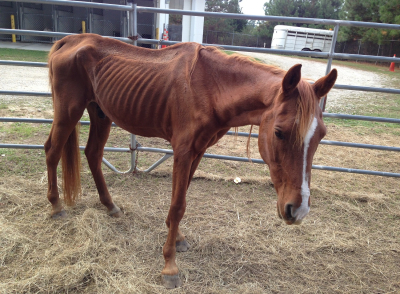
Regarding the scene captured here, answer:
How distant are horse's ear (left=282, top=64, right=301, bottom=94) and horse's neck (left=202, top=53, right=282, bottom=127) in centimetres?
13

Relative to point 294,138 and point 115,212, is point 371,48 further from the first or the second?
point 294,138

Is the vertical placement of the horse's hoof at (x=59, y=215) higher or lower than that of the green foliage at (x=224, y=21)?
lower

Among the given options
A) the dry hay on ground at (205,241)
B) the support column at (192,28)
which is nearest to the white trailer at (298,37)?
the support column at (192,28)

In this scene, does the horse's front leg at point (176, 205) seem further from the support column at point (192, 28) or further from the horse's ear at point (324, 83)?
the support column at point (192, 28)

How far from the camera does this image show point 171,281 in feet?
6.89

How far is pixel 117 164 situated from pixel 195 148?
225cm

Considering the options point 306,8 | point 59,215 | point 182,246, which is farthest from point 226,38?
point 182,246

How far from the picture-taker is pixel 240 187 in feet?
12.1

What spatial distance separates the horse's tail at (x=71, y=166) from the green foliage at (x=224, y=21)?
3143 centimetres

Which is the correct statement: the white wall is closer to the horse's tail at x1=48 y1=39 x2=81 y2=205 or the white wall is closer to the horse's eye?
the horse's tail at x1=48 y1=39 x2=81 y2=205

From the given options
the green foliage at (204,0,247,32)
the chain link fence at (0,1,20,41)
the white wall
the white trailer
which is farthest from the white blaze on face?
the green foliage at (204,0,247,32)

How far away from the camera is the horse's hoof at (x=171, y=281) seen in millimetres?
2082

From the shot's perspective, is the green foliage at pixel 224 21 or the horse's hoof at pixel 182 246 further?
the green foliage at pixel 224 21

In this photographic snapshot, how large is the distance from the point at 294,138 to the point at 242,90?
516 millimetres
